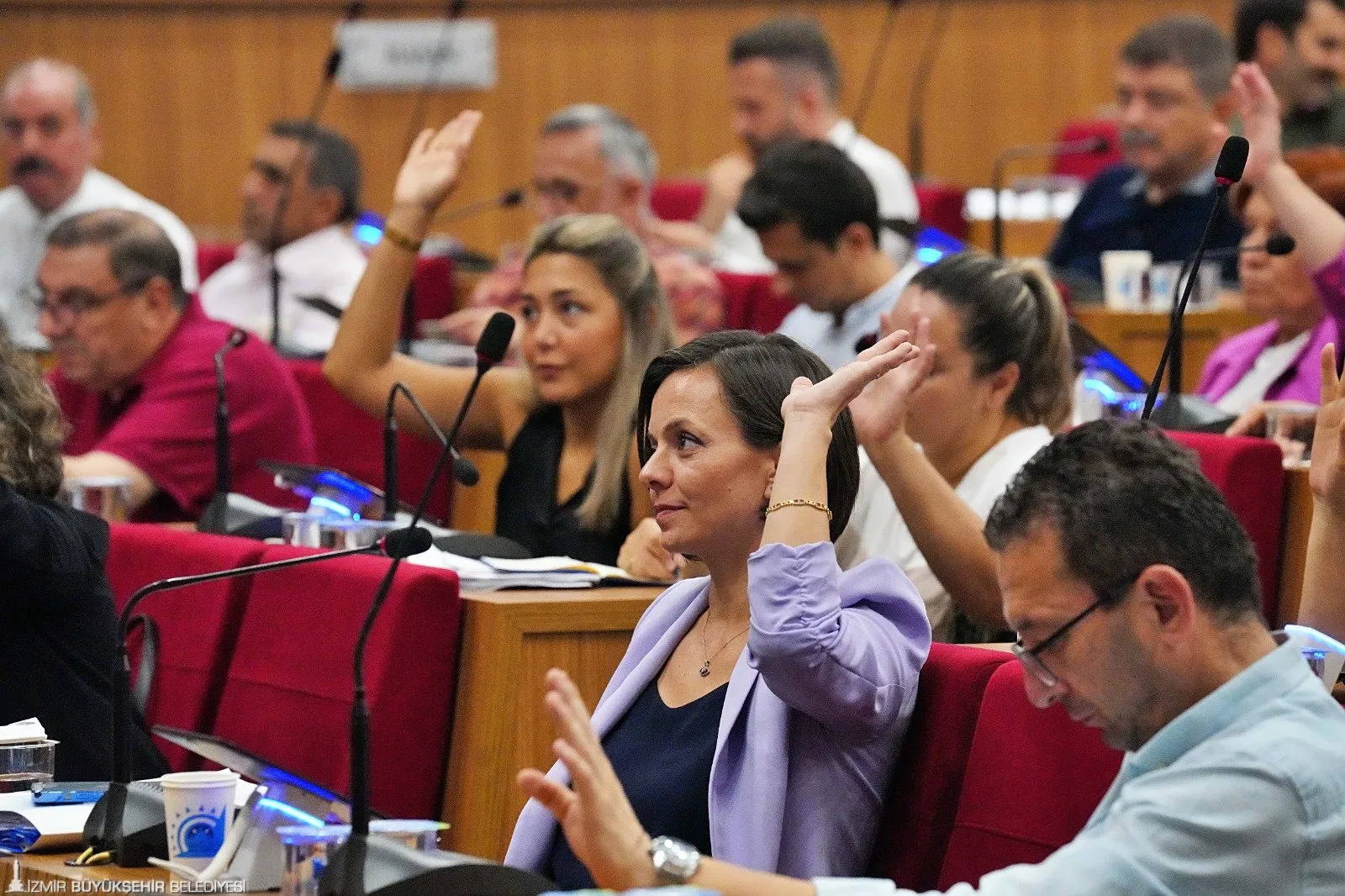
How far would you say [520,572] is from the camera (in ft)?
9.20

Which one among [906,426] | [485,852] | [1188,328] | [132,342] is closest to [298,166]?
[132,342]

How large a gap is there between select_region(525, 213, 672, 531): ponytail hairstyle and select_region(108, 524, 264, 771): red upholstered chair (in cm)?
65

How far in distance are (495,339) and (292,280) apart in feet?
12.2

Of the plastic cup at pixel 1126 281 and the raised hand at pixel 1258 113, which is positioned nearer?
the raised hand at pixel 1258 113

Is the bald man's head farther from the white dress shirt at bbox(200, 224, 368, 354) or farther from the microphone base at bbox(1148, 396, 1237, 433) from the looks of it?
the microphone base at bbox(1148, 396, 1237, 433)

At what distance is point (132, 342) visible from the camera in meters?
3.98

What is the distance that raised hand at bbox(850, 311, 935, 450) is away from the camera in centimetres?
279

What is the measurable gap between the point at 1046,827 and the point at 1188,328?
2.96 m

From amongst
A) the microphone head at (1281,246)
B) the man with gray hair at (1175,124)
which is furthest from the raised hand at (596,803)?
the man with gray hair at (1175,124)

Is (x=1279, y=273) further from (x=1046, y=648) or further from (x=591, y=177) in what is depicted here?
(x=1046, y=648)

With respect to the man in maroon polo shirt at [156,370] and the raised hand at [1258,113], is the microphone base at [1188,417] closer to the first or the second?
the raised hand at [1258,113]

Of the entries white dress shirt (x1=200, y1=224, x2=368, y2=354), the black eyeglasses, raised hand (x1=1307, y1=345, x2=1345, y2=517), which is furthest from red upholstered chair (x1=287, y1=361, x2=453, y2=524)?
the black eyeglasses

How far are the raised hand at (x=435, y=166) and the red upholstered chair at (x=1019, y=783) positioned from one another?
6.38 ft

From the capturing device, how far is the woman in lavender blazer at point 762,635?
198cm
